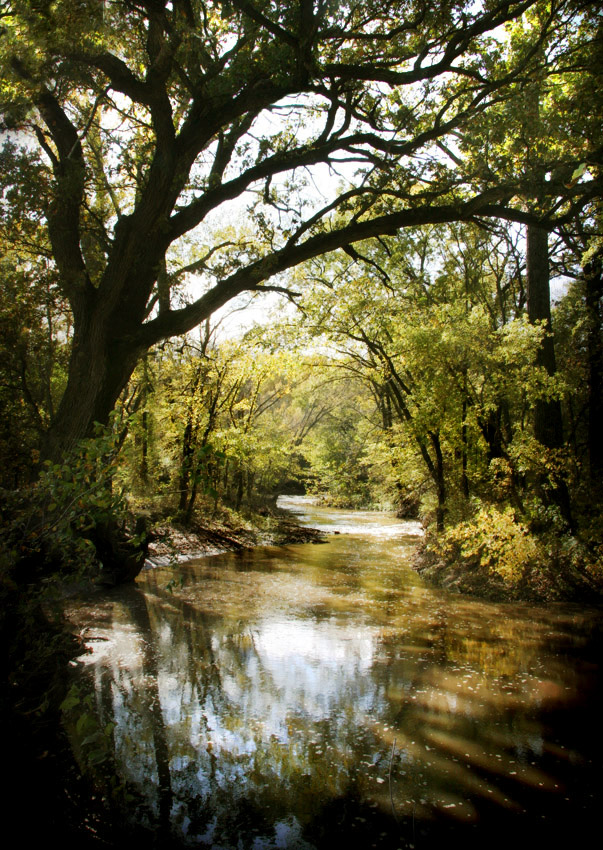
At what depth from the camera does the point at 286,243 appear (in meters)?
8.79

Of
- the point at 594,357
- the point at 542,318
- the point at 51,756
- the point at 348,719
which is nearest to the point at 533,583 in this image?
the point at 542,318

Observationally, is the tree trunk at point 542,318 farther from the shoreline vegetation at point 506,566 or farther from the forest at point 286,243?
the shoreline vegetation at point 506,566

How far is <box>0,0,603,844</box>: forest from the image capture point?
557 cm

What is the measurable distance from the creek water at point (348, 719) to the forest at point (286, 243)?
3.21 ft

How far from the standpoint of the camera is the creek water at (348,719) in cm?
359

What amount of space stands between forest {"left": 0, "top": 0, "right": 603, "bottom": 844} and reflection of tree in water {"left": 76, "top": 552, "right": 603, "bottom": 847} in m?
1.06

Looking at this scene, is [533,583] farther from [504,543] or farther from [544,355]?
[544,355]

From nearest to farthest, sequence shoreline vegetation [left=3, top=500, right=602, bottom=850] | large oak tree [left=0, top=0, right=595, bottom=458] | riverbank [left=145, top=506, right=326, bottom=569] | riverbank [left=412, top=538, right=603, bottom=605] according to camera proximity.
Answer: shoreline vegetation [left=3, top=500, right=602, bottom=850], large oak tree [left=0, top=0, right=595, bottom=458], riverbank [left=412, top=538, right=603, bottom=605], riverbank [left=145, top=506, right=326, bottom=569]

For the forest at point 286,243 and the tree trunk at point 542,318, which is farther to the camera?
the tree trunk at point 542,318

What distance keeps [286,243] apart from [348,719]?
21.7 feet

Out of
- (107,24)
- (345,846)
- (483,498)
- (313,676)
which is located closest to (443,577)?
(483,498)

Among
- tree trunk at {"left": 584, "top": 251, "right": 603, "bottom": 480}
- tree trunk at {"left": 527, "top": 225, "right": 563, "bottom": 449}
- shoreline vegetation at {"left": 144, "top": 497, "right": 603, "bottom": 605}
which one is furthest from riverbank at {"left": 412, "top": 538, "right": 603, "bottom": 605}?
tree trunk at {"left": 584, "top": 251, "right": 603, "bottom": 480}

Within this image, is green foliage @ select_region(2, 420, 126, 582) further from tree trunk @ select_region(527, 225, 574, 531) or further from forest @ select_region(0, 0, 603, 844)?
tree trunk @ select_region(527, 225, 574, 531)

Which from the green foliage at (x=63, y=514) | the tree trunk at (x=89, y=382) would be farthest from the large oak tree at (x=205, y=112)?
the green foliage at (x=63, y=514)
